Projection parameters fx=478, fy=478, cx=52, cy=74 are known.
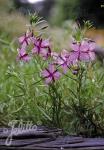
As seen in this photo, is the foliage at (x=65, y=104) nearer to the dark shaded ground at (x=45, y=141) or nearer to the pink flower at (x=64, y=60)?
the pink flower at (x=64, y=60)

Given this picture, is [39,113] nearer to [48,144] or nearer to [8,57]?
[48,144]

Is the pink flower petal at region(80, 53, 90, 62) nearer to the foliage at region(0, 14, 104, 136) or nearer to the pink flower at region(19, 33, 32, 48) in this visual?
the foliage at region(0, 14, 104, 136)

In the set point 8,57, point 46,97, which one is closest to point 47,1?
point 8,57

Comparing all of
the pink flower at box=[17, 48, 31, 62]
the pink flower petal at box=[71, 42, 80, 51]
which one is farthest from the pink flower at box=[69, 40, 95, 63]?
the pink flower at box=[17, 48, 31, 62]

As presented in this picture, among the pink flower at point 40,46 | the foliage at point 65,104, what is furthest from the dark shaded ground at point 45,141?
the pink flower at point 40,46

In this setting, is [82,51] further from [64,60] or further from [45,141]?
[45,141]
